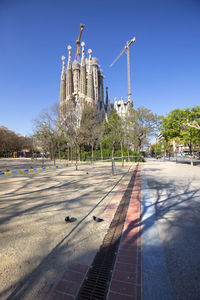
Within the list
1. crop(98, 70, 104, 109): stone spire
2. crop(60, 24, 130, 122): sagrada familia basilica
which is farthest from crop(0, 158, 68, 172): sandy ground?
crop(98, 70, 104, 109): stone spire

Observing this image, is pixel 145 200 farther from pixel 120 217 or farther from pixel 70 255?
pixel 70 255

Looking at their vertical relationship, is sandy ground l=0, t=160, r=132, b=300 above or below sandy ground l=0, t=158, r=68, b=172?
above

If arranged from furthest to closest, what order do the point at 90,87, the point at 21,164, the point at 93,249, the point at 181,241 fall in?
the point at 90,87 < the point at 21,164 < the point at 181,241 < the point at 93,249

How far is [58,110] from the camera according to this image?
73.2ft

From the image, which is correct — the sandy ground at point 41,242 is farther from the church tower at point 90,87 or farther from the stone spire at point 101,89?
the stone spire at point 101,89

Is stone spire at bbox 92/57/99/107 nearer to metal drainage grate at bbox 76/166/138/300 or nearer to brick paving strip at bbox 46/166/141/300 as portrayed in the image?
metal drainage grate at bbox 76/166/138/300

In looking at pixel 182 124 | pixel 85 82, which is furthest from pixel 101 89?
pixel 182 124

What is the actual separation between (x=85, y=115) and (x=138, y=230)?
108ft

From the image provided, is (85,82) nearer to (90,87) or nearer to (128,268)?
(90,87)

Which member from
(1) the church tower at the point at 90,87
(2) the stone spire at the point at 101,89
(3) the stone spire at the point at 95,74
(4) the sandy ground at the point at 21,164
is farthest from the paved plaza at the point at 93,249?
(2) the stone spire at the point at 101,89

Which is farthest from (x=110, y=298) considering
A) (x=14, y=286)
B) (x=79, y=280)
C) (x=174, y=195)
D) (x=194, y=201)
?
(x=174, y=195)

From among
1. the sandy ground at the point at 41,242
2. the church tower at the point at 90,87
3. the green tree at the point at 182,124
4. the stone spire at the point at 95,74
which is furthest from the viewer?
the stone spire at the point at 95,74

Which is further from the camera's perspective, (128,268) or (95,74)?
(95,74)

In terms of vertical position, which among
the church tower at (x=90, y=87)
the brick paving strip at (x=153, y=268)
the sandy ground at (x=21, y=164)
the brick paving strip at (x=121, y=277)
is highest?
the church tower at (x=90, y=87)
